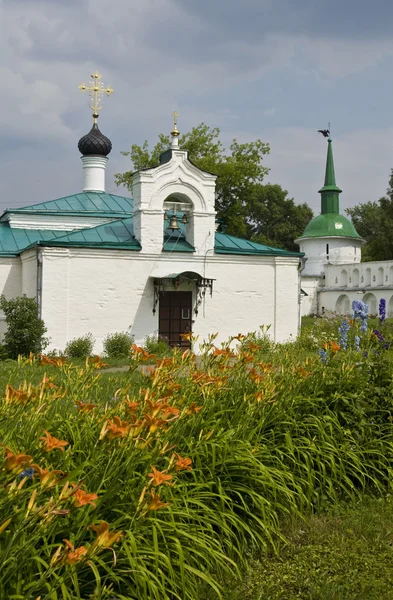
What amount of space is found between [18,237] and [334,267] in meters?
27.5

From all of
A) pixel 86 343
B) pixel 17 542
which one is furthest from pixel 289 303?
pixel 17 542

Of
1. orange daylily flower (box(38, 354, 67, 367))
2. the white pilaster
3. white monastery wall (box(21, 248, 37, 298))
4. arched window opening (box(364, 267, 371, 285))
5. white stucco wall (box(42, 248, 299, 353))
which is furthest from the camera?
arched window opening (box(364, 267, 371, 285))

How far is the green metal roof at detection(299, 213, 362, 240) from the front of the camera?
143 feet

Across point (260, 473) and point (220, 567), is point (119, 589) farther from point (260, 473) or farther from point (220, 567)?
point (260, 473)

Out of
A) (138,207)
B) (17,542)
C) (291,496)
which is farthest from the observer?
(138,207)

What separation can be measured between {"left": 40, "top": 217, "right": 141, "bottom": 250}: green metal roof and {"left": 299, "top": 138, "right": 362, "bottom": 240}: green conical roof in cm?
2938

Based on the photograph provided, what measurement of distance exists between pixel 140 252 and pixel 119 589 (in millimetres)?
12774

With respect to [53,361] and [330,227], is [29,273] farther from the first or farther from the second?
[330,227]

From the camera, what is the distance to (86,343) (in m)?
14.6

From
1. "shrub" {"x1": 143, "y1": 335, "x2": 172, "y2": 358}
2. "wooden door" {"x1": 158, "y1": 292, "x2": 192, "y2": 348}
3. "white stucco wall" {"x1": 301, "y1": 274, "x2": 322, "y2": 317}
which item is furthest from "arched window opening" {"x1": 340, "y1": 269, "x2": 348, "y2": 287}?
"shrub" {"x1": 143, "y1": 335, "x2": 172, "y2": 358}

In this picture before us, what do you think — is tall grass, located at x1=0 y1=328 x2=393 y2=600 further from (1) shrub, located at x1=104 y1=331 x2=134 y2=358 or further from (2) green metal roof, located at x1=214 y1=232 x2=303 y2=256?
(2) green metal roof, located at x1=214 y1=232 x2=303 y2=256

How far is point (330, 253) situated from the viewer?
43469mm

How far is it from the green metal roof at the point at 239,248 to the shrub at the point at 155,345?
2607 millimetres

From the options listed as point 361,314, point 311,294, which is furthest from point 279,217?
point 361,314
